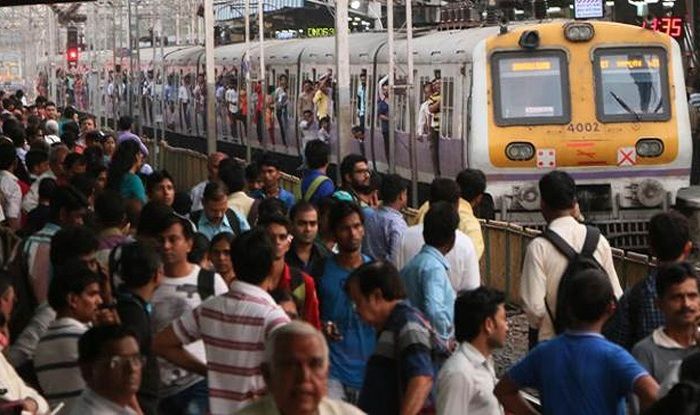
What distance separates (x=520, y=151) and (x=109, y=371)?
15.8 m

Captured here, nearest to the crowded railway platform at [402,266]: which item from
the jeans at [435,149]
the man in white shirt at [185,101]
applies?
the jeans at [435,149]

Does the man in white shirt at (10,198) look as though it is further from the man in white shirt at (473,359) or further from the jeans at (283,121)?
the jeans at (283,121)

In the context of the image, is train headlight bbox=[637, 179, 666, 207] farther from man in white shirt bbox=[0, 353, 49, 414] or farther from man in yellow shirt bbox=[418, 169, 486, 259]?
man in white shirt bbox=[0, 353, 49, 414]

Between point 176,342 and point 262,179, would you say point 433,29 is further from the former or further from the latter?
point 176,342

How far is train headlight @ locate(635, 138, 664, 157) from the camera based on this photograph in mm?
22297

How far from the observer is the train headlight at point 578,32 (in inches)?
882

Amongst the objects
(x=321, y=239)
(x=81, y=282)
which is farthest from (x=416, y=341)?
(x=321, y=239)

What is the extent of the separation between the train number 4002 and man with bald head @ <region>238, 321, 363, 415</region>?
16.9 m

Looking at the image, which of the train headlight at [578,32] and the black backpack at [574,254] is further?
the train headlight at [578,32]

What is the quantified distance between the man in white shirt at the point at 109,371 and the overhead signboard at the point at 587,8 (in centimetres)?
1862

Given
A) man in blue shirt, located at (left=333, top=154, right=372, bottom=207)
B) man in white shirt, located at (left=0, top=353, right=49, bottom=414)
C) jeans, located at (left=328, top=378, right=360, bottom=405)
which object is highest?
man in blue shirt, located at (left=333, top=154, right=372, bottom=207)

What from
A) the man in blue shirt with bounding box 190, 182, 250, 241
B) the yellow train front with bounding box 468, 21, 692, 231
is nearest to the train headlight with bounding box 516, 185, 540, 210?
the yellow train front with bounding box 468, 21, 692, 231

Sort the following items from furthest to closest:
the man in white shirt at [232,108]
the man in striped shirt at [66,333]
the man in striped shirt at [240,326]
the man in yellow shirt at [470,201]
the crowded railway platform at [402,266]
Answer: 1. the man in white shirt at [232,108]
2. the man in yellow shirt at [470,201]
3. the man in striped shirt at [66,333]
4. the man in striped shirt at [240,326]
5. the crowded railway platform at [402,266]

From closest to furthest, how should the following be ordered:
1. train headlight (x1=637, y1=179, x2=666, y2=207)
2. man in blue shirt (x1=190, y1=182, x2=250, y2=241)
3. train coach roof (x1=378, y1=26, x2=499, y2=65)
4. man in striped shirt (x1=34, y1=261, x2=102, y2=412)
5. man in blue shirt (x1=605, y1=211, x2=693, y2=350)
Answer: man in striped shirt (x1=34, y1=261, x2=102, y2=412)
man in blue shirt (x1=605, y1=211, x2=693, y2=350)
man in blue shirt (x1=190, y1=182, x2=250, y2=241)
train headlight (x1=637, y1=179, x2=666, y2=207)
train coach roof (x1=378, y1=26, x2=499, y2=65)
